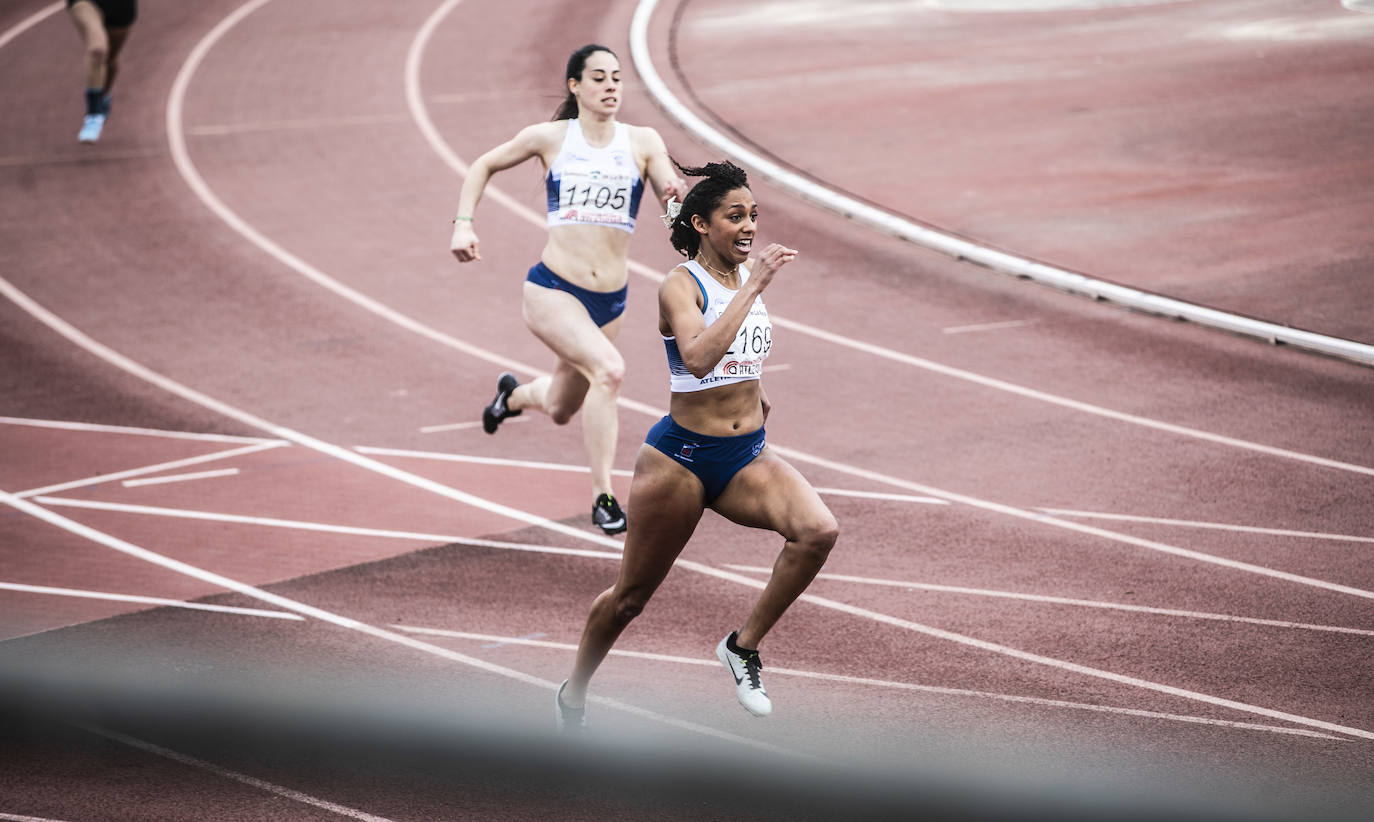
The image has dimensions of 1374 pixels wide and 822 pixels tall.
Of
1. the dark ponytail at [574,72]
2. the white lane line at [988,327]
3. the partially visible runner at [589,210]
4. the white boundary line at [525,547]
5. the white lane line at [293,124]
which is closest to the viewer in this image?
the white boundary line at [525,547]

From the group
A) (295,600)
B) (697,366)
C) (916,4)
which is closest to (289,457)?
(295,600)

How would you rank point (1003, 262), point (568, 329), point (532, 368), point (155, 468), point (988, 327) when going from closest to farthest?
point (568, 329), point (155, 468), point (532, 368), point (988, 327), point (1003, 262)

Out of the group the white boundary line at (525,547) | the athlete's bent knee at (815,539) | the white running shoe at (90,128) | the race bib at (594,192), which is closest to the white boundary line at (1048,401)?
the white boundary line at (525,547)

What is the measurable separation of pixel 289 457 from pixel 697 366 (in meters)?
5.45

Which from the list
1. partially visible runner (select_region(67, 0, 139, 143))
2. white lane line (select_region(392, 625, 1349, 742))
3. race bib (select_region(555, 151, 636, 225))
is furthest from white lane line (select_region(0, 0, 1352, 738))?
partially visible runner (select_region(67, 0, 139, 143))

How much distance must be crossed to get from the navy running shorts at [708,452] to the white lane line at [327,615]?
1.12 meters

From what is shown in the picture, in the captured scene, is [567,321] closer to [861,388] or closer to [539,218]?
[861,388]

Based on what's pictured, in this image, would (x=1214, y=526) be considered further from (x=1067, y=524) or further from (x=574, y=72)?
(x=574, y=72)

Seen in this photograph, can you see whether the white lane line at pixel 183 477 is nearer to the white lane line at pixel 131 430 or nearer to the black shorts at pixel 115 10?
the white lane line at pixel 131 430

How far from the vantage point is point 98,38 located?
1798cm

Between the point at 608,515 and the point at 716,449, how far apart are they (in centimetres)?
260

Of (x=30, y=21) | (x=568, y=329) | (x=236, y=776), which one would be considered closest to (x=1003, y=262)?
(x=568, y=329)

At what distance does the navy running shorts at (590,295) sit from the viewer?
8.75 meters

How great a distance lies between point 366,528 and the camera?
9.16m
